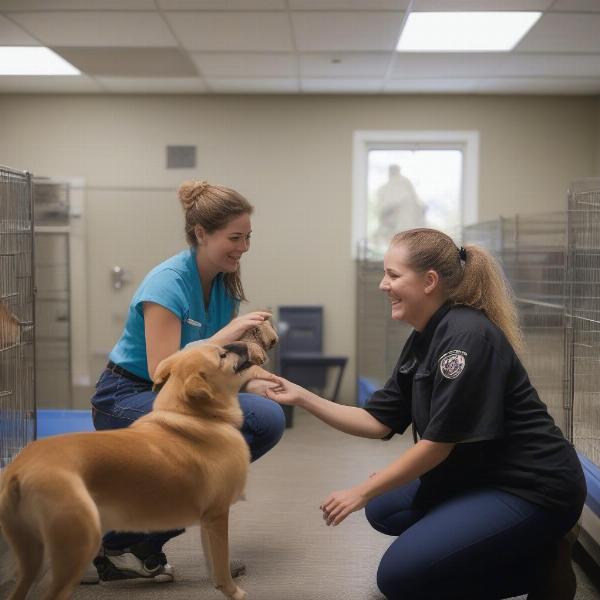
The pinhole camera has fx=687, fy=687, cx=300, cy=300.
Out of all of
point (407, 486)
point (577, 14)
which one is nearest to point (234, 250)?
A: point (407, 486)

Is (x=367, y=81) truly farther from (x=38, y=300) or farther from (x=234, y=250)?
(x=234, y=250)

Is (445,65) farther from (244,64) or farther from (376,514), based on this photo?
(376,514)

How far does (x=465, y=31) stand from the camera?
398cm

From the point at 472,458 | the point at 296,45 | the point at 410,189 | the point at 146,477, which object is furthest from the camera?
the point at 410,189

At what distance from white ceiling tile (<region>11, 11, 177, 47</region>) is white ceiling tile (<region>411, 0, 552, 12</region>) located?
1445 millimetres

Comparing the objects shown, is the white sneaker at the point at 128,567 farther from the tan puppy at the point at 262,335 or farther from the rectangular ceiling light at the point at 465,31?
the rectangular ceiling light at the point at 465,31

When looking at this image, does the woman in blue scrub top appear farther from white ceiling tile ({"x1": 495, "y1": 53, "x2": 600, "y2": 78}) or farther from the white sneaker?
white ceiling tile ({"x1": 495, "y1": 53, "x2": 600, "y2": 78})

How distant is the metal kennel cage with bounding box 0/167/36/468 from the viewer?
7.79 feet

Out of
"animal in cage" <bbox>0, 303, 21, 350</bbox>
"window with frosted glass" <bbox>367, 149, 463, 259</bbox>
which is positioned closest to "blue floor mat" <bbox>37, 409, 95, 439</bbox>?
"animal in cage" <bbox>0, 303, 21, 350</bbox>

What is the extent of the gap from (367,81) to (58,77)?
7.48 ft

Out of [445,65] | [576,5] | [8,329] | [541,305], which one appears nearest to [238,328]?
[8,329]

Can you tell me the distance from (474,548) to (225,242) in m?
1.15

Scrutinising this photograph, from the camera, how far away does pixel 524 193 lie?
221 inches

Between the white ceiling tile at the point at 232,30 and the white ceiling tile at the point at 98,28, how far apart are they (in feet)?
0.39
